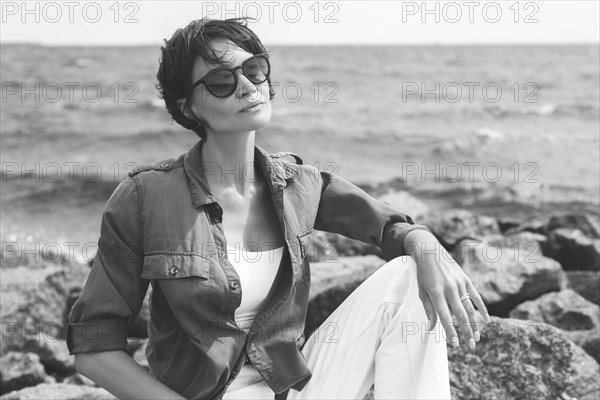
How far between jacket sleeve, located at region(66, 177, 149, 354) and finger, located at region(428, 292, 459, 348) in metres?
0.88

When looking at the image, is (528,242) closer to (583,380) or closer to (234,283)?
(583,380)

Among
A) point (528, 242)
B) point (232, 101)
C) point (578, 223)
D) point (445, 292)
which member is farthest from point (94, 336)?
point (578, 223)

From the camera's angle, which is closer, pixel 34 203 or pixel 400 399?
pixel 400 399

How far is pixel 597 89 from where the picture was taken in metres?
25.1

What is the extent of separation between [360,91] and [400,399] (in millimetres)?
23427

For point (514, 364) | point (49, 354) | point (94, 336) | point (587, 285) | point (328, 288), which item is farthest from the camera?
point (587, 285)

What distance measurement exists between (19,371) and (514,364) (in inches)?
99.3

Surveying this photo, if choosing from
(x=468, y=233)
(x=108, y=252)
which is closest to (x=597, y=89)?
(x=468, y=233)

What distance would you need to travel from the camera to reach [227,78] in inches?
93.7

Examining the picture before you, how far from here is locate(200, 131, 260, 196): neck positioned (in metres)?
2.47

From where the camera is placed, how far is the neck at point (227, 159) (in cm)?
247

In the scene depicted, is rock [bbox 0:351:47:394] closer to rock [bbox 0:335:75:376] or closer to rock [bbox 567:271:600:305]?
rock [bbox 0:335:75:376]

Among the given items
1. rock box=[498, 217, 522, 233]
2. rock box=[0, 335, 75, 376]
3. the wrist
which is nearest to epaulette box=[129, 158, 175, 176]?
the wrist

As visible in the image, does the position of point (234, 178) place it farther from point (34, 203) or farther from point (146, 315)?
point (34, 203)
